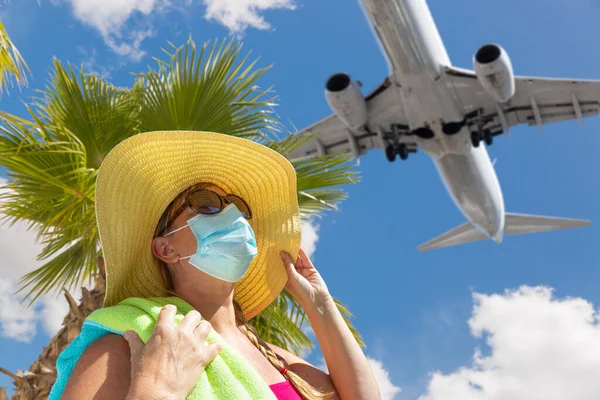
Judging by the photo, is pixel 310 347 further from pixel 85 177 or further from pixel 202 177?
pixel 202 177

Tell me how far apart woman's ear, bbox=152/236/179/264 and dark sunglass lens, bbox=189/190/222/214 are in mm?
144

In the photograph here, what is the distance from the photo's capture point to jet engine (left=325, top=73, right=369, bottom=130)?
17.6 m

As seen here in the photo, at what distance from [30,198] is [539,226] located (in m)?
26.0

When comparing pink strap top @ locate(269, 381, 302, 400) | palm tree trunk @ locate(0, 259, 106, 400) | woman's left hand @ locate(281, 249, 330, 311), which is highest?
woman's left hand @ locate(281, 249, 330, 311)

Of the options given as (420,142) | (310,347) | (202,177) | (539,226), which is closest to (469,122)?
(420,142)

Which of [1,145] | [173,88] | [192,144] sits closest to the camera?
[192,144]

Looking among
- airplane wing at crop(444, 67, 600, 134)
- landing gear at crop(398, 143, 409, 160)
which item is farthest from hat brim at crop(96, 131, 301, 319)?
landing gear at crop(398, 143, 409, 160)

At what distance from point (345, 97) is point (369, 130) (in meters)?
3.29

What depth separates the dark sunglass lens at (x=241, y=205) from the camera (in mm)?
2000

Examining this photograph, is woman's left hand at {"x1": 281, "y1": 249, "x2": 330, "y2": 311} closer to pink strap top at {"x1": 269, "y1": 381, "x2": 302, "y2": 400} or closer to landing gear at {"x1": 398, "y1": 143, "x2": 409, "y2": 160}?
pink strap top at {"x1": 269, "y1": 381, "x2": 302, "y2": 400}

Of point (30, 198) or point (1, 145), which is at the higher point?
point (1, 145)

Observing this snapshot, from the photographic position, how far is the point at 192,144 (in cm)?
183

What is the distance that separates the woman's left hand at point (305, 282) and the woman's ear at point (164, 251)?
38 centimetres

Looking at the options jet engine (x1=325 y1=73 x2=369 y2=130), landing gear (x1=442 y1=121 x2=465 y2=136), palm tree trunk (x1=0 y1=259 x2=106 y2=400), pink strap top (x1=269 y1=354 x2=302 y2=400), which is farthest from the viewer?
landing gear (x1=442 y1=121 x2=465 y2=136)
